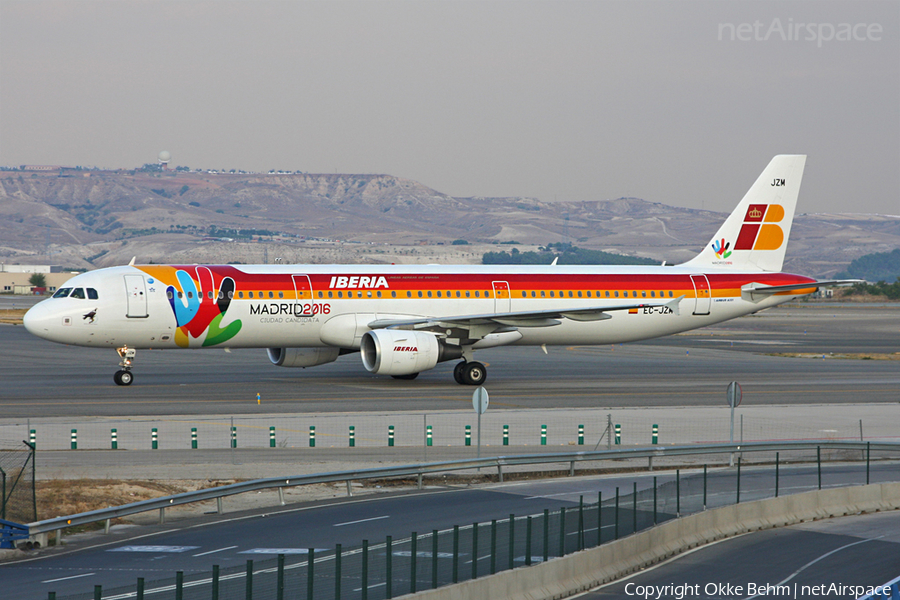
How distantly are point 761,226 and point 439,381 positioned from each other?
59.0ft

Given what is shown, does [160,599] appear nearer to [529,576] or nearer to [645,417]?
[529,576]

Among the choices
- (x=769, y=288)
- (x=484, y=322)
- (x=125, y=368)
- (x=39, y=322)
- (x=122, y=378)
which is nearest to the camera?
(x=39, y=322)

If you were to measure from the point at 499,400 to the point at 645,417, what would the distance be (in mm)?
6827

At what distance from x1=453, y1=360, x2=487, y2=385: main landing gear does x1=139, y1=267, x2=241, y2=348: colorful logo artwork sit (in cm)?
939

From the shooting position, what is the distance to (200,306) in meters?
41.8

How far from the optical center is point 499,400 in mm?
40562

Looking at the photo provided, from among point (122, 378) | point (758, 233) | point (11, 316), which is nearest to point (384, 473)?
point (122, 378)

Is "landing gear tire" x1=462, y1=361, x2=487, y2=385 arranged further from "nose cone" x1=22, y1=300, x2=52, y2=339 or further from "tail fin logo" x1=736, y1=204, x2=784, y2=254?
"nose cone" x1=22, y1=300, x2=52, y2=339

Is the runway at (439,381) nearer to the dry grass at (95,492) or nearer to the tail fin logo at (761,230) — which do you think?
the tail fin logo at (761,230)

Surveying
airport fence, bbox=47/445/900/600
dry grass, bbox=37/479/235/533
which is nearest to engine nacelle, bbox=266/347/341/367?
→ dry grass, bbox=37/479/235/533

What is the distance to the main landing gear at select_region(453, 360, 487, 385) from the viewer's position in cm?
4469

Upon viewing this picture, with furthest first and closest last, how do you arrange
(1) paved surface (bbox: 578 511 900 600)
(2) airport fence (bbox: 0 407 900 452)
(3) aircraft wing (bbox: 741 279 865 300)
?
(3) aircraft wing (bbox: 741 279 865 300) → (2) airport fence (bbox: 0 407 900 452) → (1) paved surface (bbox: 578 511 900 600)

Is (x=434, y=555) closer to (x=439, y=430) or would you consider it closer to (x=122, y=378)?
(x=439, y=430)

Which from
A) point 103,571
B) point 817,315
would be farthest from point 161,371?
point 817,315
